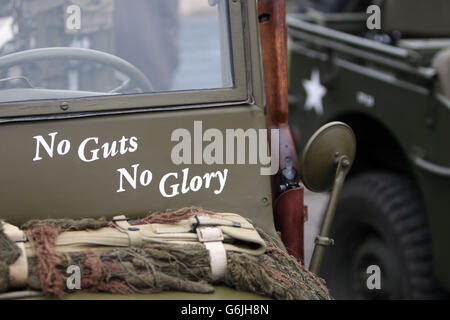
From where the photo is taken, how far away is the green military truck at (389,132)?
154 inches

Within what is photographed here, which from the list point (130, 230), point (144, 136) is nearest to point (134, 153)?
point (144, 136)

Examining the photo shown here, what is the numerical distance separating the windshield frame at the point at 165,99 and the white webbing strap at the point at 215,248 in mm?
494

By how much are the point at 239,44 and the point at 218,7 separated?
0.50ft

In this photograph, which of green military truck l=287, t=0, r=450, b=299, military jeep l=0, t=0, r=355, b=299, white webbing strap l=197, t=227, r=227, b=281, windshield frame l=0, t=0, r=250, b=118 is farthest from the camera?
green military truck l=287, t=0, r=450, b=299

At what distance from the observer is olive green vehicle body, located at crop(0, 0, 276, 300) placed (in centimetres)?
220

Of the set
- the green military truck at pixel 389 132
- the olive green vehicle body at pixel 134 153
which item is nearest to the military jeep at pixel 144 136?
the olive green vehicle body at pixel 134 153

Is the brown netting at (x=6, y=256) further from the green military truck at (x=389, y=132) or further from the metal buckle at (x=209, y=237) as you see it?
the green military truck at (x=389, y=132)

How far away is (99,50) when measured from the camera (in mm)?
2365

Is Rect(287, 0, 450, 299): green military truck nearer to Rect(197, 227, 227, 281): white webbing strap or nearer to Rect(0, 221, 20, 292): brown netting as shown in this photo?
Rect(197, 227, 227, 281): white webbing strap

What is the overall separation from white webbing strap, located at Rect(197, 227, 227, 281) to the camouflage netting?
0.01 metres

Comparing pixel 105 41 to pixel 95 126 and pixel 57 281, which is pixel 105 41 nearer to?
pixel 95 126

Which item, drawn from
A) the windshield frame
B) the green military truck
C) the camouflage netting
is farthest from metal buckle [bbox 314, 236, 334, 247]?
the green military truck

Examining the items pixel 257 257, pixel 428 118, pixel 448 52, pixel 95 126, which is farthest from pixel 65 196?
pixel 448 52

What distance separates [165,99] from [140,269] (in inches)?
25.0
